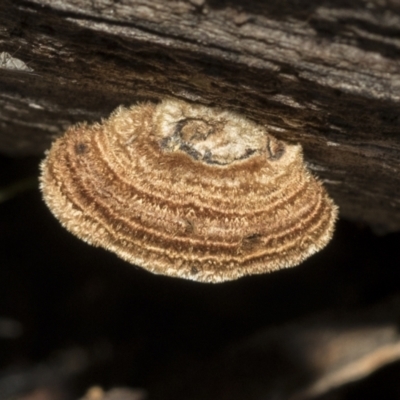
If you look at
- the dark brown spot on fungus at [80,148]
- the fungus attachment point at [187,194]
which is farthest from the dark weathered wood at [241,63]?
the dark brown spot on fungus at [80,148]

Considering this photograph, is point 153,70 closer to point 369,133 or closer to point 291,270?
point 369,133

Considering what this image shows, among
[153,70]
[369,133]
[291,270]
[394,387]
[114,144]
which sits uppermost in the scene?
[153,70]

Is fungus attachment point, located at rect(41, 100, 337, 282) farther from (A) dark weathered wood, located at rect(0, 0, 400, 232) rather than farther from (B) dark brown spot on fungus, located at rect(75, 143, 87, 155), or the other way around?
(A) dark weathered wood, located at rect(0, 0, 400, 232)

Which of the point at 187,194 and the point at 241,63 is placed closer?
the point at 241,63

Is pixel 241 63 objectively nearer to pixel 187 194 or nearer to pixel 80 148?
pixel 187 194

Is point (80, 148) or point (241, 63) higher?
point (241, 63)

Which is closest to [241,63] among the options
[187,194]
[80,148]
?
[187,194]

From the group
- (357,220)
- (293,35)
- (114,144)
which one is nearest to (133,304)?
(357,220)
